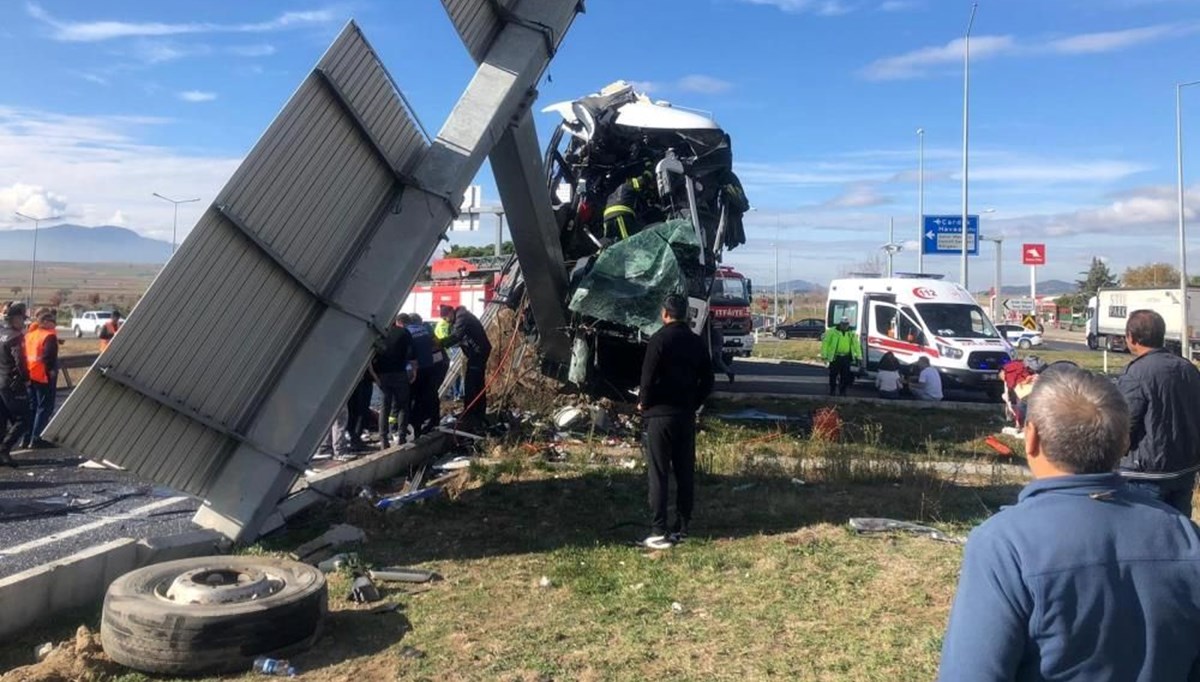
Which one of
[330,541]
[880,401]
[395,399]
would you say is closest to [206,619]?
[330,541]

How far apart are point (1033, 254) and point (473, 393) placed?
1306 inches

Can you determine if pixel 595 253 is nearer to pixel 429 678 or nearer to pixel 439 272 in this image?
pixel 429 678

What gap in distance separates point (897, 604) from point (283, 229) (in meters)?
5.37

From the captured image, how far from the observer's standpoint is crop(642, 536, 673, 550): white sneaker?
7.43 meters

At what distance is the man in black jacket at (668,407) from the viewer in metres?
7.56

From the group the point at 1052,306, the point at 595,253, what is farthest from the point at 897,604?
the point at 1052,306

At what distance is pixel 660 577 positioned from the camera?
6.64 metres

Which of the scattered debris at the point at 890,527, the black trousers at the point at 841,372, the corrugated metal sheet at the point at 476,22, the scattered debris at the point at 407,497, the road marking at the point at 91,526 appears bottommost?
the road marking at the point at 91,526

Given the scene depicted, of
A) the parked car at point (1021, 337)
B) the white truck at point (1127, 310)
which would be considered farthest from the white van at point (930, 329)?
the parked car at point (1021, 337)

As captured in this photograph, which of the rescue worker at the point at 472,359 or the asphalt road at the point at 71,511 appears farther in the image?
the rescue worker at the point at 472,359

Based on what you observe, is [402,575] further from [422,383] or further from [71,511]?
[422,383]

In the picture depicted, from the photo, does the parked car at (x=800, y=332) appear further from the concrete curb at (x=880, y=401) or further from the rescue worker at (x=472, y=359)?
the rescue worker at (x=472, y=359)

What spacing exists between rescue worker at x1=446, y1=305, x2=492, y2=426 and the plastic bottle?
7.18 meters

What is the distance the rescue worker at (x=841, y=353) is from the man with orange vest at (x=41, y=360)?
1431 centimetres
